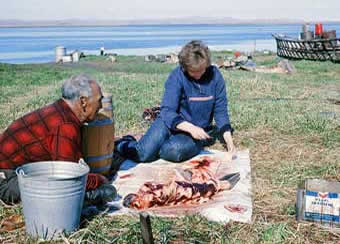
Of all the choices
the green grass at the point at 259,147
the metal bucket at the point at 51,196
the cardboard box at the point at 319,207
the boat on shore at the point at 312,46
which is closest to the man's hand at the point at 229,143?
the green grass at the point at 259,147

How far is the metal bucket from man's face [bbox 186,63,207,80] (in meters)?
2.16

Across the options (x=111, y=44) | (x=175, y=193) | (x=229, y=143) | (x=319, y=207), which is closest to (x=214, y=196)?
(x=175, y=193)

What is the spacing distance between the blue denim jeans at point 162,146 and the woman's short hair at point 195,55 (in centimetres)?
83

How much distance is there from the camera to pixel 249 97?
1075 cm

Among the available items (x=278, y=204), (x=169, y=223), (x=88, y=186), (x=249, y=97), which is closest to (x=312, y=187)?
(x=278, y=204)

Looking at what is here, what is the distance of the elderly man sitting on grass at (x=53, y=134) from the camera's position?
3.89m

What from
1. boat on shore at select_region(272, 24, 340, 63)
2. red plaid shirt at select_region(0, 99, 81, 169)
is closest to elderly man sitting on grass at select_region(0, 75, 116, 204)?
red plaid shirt at select_region(0, 99, 81, 169)

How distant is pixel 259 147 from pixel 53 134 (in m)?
3.18

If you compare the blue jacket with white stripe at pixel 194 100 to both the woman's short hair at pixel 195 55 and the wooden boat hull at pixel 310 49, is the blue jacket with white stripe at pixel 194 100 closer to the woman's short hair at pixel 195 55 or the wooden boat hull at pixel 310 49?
the woman's short hair at pixel 195 55

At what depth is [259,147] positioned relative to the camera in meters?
6.38

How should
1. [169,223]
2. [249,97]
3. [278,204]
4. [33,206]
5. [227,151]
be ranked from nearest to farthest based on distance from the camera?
[33,206], [169,223], [278,204], [227,151], [249,97]

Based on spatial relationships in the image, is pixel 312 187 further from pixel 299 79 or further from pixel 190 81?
pixel 299 79

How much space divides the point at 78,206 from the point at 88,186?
631 millimetres

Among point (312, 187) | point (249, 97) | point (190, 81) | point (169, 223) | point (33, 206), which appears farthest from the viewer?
point (249, 97)
